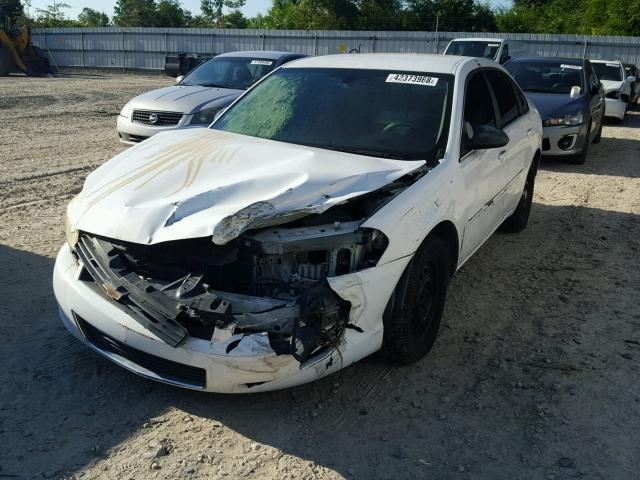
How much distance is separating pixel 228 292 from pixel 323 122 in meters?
1.72

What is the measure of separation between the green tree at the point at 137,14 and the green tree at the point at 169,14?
20.5 inches

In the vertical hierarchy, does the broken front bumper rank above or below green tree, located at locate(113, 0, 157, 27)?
below

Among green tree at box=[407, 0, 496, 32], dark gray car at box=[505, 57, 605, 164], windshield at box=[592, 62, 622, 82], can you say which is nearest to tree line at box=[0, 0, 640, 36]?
green tree at box=[407, 0, 496, 32]

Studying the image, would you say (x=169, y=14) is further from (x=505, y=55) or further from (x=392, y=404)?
(x=392, y=404)

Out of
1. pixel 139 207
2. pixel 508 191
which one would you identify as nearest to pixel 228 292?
pixel 139 207

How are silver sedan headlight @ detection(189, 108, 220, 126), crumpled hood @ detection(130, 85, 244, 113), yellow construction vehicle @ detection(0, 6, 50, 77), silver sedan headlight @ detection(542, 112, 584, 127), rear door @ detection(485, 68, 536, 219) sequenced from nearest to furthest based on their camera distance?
rear door @ detection(485, 68, 536, 219)
silver sedan headlight @ detection(189, 108, 220, 126)
crumpled hood @ detection(130, 85, 244, 113)
silver sedan headlight @ detection(542, 112, 584, 127)
yellow construction vehicle @ detection(0, 6, 50, 77)

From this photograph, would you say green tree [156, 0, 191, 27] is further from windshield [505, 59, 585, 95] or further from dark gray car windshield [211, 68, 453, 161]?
dark gray car windshield [211, 68, 453, 161]

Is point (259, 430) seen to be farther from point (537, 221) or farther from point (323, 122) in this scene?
point (537, 221)

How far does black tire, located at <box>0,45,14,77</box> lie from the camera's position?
23.9 meters

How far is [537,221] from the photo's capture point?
6895 mm

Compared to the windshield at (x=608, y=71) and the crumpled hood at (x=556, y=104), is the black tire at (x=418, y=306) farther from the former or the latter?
the windshield at (x=608, y=71)

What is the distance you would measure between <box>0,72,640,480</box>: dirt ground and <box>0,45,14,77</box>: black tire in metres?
21.9

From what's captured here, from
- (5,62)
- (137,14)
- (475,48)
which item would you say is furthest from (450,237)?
(137,14)

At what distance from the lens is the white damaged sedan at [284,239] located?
2.87 meters
